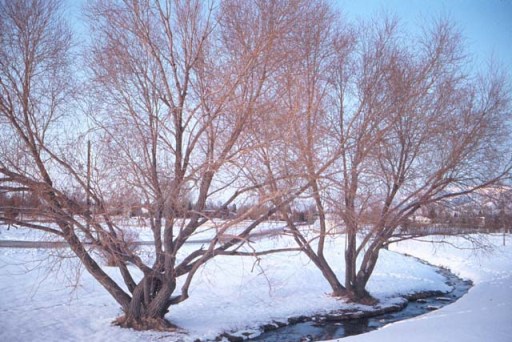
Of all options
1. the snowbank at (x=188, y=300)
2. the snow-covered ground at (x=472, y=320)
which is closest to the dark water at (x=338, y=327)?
the snowbank at (x=188, y=300)

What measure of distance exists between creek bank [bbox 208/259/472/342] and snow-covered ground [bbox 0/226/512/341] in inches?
15.2

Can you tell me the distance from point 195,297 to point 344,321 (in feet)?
16.5

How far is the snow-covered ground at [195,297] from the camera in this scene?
447 inches

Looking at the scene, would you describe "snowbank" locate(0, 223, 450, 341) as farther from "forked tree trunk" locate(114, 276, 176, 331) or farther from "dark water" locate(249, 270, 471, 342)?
"dark water" locate(249, 270, 471, 342)

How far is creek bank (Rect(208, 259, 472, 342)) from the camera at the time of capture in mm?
12945

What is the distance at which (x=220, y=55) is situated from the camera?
11.1 metres

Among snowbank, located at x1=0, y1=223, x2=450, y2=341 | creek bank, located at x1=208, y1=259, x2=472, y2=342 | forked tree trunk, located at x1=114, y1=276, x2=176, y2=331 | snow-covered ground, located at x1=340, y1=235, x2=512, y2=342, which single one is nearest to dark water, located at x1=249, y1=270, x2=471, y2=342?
creek bank, located at x1=208, y1=259, x2=472, y2=342

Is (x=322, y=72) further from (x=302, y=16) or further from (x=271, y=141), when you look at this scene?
(x=271, y=141)

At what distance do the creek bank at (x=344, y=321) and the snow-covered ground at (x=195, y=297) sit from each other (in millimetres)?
386

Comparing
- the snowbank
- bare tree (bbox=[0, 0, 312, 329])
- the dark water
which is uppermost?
bare tree (bbox=[0, 0, 312, 329])

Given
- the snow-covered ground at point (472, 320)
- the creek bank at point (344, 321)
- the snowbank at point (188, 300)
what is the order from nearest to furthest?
the snow-covered ground at point (472, 320) < the snowbank at point (188, 300) < the creek bank at point (344, 321)

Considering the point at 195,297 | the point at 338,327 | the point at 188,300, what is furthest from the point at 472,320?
the point at 195,297

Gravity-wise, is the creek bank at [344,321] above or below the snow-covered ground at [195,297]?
below

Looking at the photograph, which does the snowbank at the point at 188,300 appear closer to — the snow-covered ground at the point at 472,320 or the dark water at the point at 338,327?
the dark water at the point at 338,327
